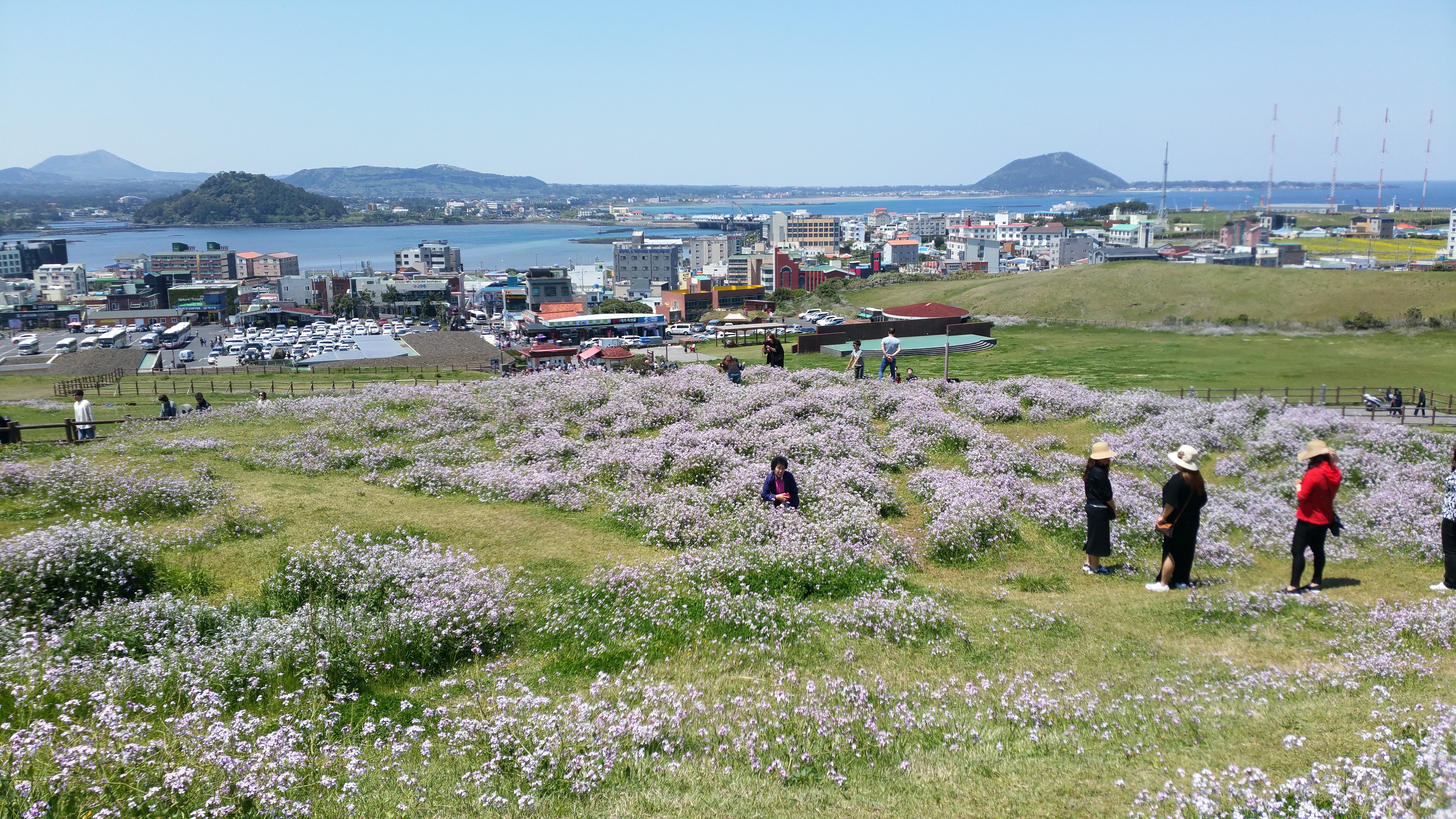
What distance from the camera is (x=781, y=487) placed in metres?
14.8

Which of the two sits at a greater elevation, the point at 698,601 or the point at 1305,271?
the point at 1305,271

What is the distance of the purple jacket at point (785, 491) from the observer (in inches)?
576

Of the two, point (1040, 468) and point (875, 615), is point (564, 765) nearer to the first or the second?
point (875, 615)

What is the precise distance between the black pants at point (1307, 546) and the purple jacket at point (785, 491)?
23.7ft

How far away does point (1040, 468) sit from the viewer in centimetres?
1852

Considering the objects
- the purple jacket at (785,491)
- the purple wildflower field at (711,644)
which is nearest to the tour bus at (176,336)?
the purple wildflower field at (711,644)

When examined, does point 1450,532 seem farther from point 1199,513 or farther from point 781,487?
point 781,487

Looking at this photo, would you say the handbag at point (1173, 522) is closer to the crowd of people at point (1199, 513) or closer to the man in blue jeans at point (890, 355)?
the crowd of people at point (1199, 513)

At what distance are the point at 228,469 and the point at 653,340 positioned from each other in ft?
175

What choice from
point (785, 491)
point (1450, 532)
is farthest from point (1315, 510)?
point (785, 491)

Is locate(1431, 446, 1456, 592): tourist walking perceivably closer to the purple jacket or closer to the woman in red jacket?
the woman in red jacket

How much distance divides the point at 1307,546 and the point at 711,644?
8.51 m

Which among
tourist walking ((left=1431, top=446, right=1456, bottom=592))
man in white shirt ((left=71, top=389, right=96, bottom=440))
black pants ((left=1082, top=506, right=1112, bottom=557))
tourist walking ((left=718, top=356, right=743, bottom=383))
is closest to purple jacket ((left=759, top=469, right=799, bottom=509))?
black pants ((left=1082, top=506, right=1112, bottom=557))

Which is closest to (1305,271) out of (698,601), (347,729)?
(698,601)
